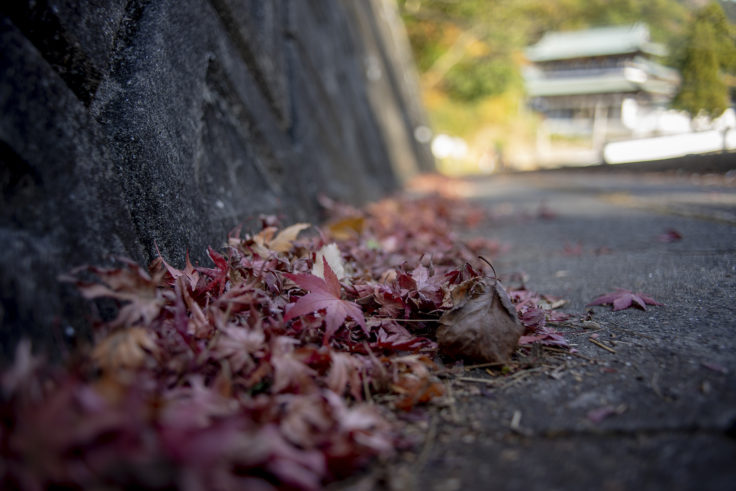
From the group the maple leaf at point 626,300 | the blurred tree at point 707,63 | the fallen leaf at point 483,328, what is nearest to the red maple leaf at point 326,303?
the fallen leaf at point 483,328

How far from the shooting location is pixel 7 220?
0.86 m

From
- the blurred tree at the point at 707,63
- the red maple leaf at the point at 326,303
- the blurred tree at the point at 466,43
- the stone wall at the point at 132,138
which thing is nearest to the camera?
the stone wall at the point at 132,138

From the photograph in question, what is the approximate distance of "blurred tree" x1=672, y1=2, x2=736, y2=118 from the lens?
101 inches

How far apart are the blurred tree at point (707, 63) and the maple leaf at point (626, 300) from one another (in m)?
1.79

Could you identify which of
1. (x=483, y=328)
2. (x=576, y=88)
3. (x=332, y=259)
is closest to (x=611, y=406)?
(x=483, y=328)

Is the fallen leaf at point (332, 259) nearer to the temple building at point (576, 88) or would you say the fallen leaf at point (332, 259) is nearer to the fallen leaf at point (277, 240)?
the fallen leaf at point (277, 240)

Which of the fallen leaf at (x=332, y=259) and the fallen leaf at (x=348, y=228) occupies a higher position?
the fallen leaf at (x=332, y=259)

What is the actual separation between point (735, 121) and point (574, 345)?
280 cm

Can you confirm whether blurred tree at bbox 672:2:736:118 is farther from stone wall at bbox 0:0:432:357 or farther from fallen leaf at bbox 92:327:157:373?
fallen leaf at bbox 92:327:157:373

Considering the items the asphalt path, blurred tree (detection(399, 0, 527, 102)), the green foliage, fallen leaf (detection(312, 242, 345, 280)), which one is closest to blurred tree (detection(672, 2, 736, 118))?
the asphalt path

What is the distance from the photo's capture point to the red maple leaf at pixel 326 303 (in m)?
1.10

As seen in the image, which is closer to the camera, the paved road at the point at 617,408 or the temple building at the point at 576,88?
the paved road at the point at 617,408

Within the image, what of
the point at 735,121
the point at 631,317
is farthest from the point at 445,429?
the point at 735,121

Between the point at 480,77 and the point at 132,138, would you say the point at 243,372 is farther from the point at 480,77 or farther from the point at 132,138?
the point at 480,77
